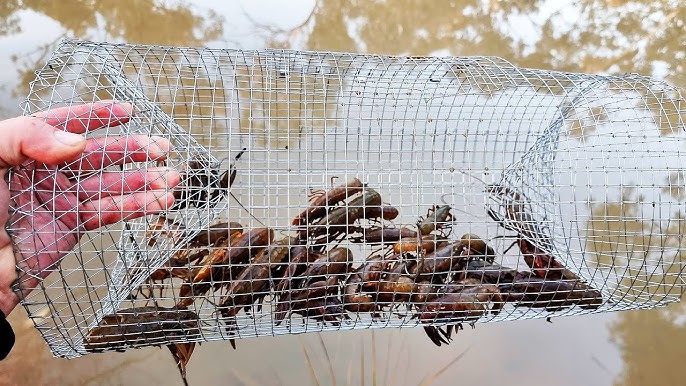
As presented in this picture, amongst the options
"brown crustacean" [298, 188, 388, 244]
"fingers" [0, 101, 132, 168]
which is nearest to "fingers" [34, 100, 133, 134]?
"fingers" [0, 101, 132, 168]

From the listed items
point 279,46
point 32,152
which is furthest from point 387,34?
point 32,152

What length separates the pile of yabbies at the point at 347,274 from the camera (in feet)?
5.70

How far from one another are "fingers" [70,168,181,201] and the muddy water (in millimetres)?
1342

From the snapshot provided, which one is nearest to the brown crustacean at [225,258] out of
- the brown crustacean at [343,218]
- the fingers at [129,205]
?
the brown crustacean at [343,218]

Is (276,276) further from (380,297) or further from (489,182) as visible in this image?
(489,182)

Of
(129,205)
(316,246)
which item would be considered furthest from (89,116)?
(316,246)

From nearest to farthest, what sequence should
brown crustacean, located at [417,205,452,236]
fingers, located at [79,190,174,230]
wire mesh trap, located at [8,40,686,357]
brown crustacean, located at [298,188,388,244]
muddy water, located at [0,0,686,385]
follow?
fingers, located at [79,190,174,230] < wire mesh trap, located at [8,40,686,357] < brown crustacean, located at [298,188,388,244] < brown crustacean, located at [417,205,452,236] < muddy water, located at [0,0,686,385]

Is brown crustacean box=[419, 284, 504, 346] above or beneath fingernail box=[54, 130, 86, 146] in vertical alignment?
beneath

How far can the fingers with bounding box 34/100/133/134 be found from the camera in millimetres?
1566

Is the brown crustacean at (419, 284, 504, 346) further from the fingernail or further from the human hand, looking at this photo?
the fingernail

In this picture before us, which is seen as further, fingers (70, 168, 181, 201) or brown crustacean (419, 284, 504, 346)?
brown crustacean (419, 284, 504, 346)

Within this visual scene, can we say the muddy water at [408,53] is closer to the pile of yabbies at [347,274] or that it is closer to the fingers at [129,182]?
the pile of yabbies at [347,274]

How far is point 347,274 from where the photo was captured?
1750 mm

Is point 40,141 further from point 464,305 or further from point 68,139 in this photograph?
point 464,305
